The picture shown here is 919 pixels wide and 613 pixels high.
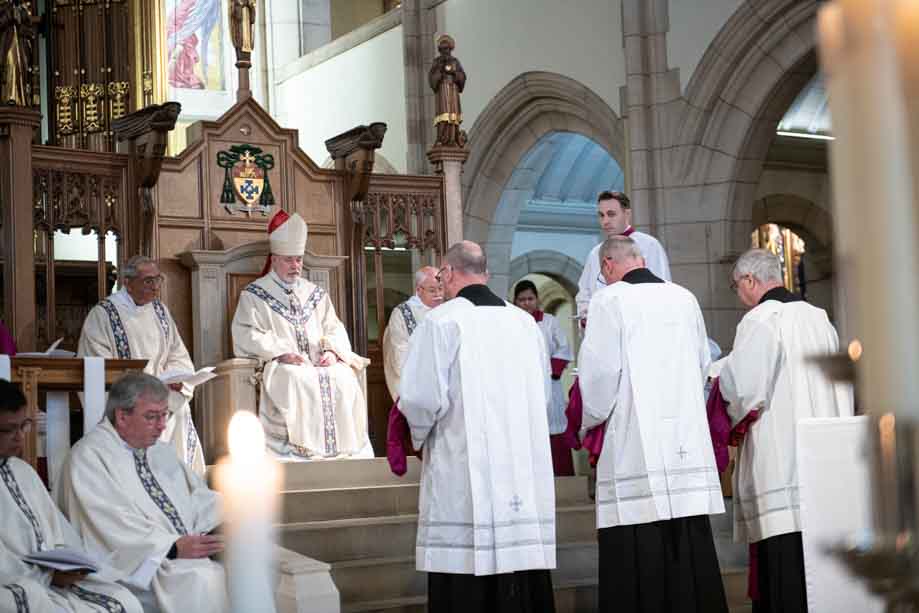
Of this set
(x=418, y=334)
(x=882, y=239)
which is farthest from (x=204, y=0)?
(x=882, y=239)

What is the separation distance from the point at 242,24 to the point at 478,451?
4.90 metres

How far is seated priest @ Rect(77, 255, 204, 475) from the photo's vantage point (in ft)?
24.2

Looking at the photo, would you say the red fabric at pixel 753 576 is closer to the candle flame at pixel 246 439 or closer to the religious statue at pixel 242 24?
the candle flame at pixel 246 439

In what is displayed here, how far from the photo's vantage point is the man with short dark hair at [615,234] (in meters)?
6.77

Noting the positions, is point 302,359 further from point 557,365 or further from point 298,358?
point 557,365

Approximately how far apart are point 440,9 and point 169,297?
24.0 ft

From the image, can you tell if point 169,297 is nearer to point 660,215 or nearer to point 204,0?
point 660,215

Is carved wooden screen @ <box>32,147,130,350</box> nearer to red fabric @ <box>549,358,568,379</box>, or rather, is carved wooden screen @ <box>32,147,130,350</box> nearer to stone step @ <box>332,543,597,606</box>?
stone step @ <box>332,543,597,606</box>

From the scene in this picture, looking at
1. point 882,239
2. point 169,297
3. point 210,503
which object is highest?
point 169,297

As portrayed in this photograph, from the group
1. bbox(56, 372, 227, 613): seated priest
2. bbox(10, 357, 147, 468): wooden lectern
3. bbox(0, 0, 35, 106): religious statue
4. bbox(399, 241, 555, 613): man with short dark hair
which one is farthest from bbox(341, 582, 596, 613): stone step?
bbox(0, 0, 35, 106): religious statue

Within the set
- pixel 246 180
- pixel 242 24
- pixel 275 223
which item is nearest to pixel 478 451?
pixel 275 223

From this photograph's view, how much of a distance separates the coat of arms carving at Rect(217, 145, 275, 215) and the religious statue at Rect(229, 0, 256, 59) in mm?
692

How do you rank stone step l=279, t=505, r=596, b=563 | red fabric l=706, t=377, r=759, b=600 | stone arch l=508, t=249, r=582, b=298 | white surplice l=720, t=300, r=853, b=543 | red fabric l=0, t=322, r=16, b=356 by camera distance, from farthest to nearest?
stone arch l=508, t=249, r=582, b=298 < red fabric l=0, t=322, r=16, b=356 < stone step l=279, t=505, r=596, b=563 < red fabric l=706, t=377, r=759, b=600 < white surplice l=720, t=300, r=853, b=543

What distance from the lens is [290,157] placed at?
910cm
